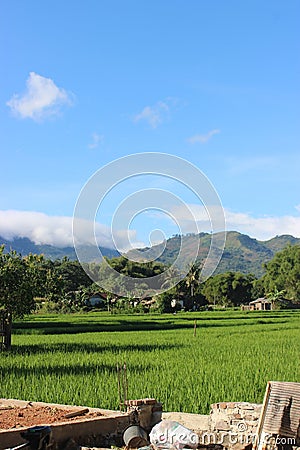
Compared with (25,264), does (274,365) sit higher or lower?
Result: lower

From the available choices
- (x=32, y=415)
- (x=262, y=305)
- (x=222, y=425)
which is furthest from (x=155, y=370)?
(x=262, y=305)

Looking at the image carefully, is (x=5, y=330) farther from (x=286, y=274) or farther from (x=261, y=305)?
(x=286, y=274)

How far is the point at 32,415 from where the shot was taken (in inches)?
225

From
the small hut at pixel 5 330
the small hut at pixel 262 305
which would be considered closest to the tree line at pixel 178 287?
the small hut at pixel 262 305

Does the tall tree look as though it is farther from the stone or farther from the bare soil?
the stone

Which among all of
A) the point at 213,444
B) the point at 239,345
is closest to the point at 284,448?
the point at 213,444

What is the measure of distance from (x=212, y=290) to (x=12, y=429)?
191 feet

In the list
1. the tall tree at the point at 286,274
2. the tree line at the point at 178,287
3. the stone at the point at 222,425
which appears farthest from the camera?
the tall tree at the point at 286,274

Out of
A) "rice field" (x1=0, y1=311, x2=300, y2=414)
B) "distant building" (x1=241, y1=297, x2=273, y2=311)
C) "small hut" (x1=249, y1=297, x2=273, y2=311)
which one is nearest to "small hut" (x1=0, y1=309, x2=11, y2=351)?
"rice field" (x1=0, y1=311, x2=300, y2=414)

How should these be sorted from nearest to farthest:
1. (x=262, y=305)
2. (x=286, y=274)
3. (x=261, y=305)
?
1. (x=262, y=305)
2. (x=261, y=305)
3. (x=286, y=274)

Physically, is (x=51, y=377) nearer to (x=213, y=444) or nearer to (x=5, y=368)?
(x=5, y=368)

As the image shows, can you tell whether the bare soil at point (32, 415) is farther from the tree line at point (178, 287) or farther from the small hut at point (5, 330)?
the tree line at point (178, 287)

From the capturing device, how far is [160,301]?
144ft

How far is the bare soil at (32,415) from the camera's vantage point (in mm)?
5378
